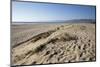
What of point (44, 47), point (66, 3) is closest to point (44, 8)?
point (66, 3)

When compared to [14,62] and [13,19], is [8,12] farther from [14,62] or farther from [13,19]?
[14,62]

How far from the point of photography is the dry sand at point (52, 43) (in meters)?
2.36

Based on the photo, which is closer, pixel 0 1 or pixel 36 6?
pixel 0 1

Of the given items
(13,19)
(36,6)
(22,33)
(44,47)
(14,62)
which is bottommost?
(14,62)

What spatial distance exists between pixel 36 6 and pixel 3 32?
0.52m

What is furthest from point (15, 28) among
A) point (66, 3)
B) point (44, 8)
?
point (66, 3)

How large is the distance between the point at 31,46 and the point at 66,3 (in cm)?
74

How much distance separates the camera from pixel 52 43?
2.50 meters

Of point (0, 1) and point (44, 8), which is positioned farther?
point (44, 8)

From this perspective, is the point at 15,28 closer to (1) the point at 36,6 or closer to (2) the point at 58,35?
(1) the point at 36,6

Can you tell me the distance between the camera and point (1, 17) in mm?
2289

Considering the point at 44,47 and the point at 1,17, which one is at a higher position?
the point at 1,17

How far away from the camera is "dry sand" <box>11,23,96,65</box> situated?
2361 mm

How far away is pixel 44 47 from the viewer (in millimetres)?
2459
